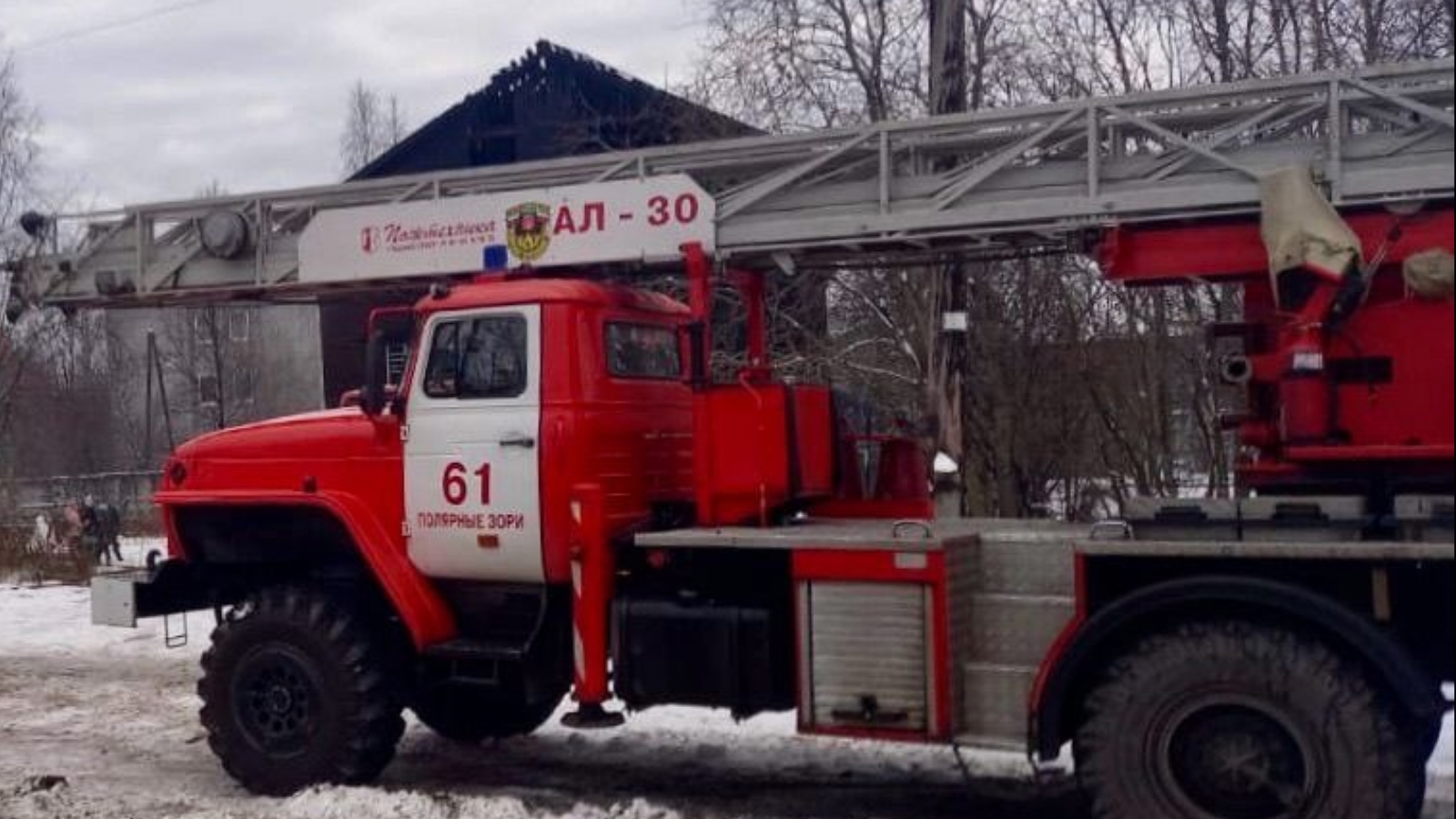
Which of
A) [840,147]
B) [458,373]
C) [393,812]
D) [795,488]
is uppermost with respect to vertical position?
[840,147]

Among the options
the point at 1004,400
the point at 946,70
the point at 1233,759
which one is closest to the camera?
the point at 1233,759

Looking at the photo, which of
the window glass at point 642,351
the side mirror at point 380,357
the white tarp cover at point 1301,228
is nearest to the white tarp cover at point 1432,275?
the white tarp cover at point 1301,228

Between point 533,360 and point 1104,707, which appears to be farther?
point 533,360

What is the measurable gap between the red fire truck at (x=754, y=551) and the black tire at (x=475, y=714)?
0.02m

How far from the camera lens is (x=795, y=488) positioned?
9469 millimetres

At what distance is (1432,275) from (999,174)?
2.28 meters

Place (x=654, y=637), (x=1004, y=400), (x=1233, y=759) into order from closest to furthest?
1. (x=1233, y=759)
2. (x=654, y=637)
3. (x=1004, y=400)

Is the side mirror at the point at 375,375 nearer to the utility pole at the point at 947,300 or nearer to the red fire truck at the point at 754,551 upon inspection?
the red fire truck at the point at 754,551

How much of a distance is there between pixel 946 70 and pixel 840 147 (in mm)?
7771

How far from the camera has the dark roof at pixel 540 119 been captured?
993 inches

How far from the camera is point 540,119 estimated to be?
99.2ft

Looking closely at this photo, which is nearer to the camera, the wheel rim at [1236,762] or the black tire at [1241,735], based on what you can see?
the black tire at [1241,735]

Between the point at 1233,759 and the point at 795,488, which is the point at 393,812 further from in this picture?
the point at 1233,759

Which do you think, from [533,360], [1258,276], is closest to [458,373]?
[533,360]
